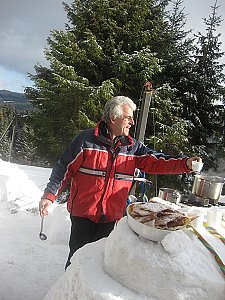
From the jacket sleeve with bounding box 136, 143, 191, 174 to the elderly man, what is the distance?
1.3 inches

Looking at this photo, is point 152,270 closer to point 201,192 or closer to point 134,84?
point 201,192

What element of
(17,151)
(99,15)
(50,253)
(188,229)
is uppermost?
(99,15)

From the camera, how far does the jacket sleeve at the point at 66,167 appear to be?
2.11 meters

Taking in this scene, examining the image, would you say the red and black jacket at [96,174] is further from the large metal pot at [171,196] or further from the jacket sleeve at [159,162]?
the large metal pot at [171,196]

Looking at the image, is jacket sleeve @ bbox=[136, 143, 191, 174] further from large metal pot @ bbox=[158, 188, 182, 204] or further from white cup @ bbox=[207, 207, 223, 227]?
white cup @ bbox=[207, 207, 223, 227]

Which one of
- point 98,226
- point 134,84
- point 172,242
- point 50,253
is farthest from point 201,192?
point 134,84

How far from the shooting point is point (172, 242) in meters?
1.20

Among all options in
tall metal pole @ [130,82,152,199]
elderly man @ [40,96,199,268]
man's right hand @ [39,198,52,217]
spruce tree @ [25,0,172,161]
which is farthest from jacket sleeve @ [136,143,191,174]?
spruce tree @ [25,0,172,161]

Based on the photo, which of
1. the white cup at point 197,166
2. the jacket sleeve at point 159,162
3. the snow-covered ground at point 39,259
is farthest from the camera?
the jacket sleeve at point 159,162

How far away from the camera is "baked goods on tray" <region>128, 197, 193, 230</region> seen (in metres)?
1.31

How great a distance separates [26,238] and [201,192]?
98.9 inches

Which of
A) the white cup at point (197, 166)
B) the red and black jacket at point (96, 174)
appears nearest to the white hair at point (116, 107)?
the red and black jacket at point (96, 174)

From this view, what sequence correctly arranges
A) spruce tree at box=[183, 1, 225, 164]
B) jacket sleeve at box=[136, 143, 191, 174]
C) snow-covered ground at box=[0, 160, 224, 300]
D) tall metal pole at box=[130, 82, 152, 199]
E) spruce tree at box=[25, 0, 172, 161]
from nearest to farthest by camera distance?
snow-covered ground at box=[0, 160, 224, 300] → jacket sleeve at box=[136, 143, 191, 174] → tall metal pole at box=[130, 82, 152, 199] → spruce tree at box=[25, 0, 172, 161] → spruce tree at box=[183, 1, 225, 164]

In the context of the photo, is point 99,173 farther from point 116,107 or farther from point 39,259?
point 39,259
